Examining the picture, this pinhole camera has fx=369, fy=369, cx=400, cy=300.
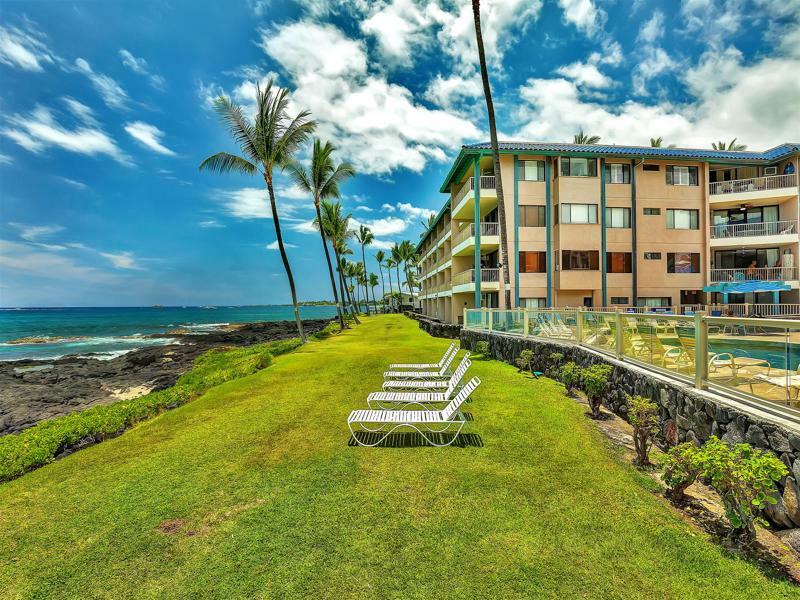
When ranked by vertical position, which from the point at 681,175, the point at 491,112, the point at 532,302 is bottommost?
the point at 532,302

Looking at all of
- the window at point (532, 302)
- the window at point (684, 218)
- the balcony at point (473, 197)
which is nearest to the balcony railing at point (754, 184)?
the window at point (684, 218)

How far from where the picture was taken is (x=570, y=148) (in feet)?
82.9

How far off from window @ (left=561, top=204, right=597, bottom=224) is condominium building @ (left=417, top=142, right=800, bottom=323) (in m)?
0.07

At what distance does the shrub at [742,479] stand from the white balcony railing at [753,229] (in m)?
29.4

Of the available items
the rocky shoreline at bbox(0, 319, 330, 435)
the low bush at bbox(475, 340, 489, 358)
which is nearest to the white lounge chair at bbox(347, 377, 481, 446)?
the low bush at bbox(475, 340, 489, 358)

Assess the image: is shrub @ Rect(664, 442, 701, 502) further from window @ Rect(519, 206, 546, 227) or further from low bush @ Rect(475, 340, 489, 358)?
window @ Rect(519, 206, 546, 227)

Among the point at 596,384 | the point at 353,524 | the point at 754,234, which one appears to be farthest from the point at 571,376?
the point at 754,234

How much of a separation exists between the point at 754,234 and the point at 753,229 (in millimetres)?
525

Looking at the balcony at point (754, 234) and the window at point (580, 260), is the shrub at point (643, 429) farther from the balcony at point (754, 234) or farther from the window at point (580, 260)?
the balcony at point (754, 234)

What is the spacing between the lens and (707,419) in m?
5.27

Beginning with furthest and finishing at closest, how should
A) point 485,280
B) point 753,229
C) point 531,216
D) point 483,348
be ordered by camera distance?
point 531,216 → point 753,229 → point 485,280 → point 483,348

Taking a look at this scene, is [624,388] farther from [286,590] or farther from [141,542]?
[141,542]

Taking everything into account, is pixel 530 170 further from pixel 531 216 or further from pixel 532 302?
pixel 532 302

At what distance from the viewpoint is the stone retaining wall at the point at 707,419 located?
12.9ft
